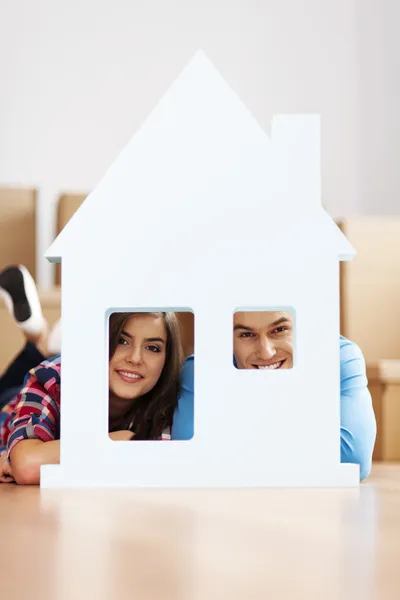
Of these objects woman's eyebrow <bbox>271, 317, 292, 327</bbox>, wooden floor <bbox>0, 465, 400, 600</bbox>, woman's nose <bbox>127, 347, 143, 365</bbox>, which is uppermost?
woman's eyebrow <bbox>271, 317, 292, 327</bbox>

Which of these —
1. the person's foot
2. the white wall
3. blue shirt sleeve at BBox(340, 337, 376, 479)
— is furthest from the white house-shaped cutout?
the white wall

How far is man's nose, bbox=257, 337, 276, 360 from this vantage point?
41.8 inches

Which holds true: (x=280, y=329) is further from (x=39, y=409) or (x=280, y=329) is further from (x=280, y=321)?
(x=39, y=409)

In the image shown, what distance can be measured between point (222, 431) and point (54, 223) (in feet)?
7.32

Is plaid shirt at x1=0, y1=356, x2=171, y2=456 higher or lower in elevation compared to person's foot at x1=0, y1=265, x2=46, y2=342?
lower

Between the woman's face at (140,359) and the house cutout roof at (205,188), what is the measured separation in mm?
360

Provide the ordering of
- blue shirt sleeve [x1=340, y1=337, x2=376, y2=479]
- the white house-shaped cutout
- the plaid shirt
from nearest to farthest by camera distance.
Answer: the white house-shaped cutout < blue shirt sleeve [x1=340, y1=337, x2=376, y2=479] < the plaid shirt

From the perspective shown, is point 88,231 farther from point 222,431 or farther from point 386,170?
point 386,170

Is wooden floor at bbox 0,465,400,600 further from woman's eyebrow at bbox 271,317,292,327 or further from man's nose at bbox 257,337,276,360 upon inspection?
woman's eyebrow at bbox 271,317,292,327

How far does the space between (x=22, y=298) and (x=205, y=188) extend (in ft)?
4.57

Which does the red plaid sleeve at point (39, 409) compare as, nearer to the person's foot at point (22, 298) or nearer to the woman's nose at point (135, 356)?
the woman's nose at point (135, 356)

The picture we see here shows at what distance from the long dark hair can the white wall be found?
5.73ft

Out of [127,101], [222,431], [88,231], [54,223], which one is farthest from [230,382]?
[127,101]

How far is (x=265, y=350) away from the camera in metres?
1.08
